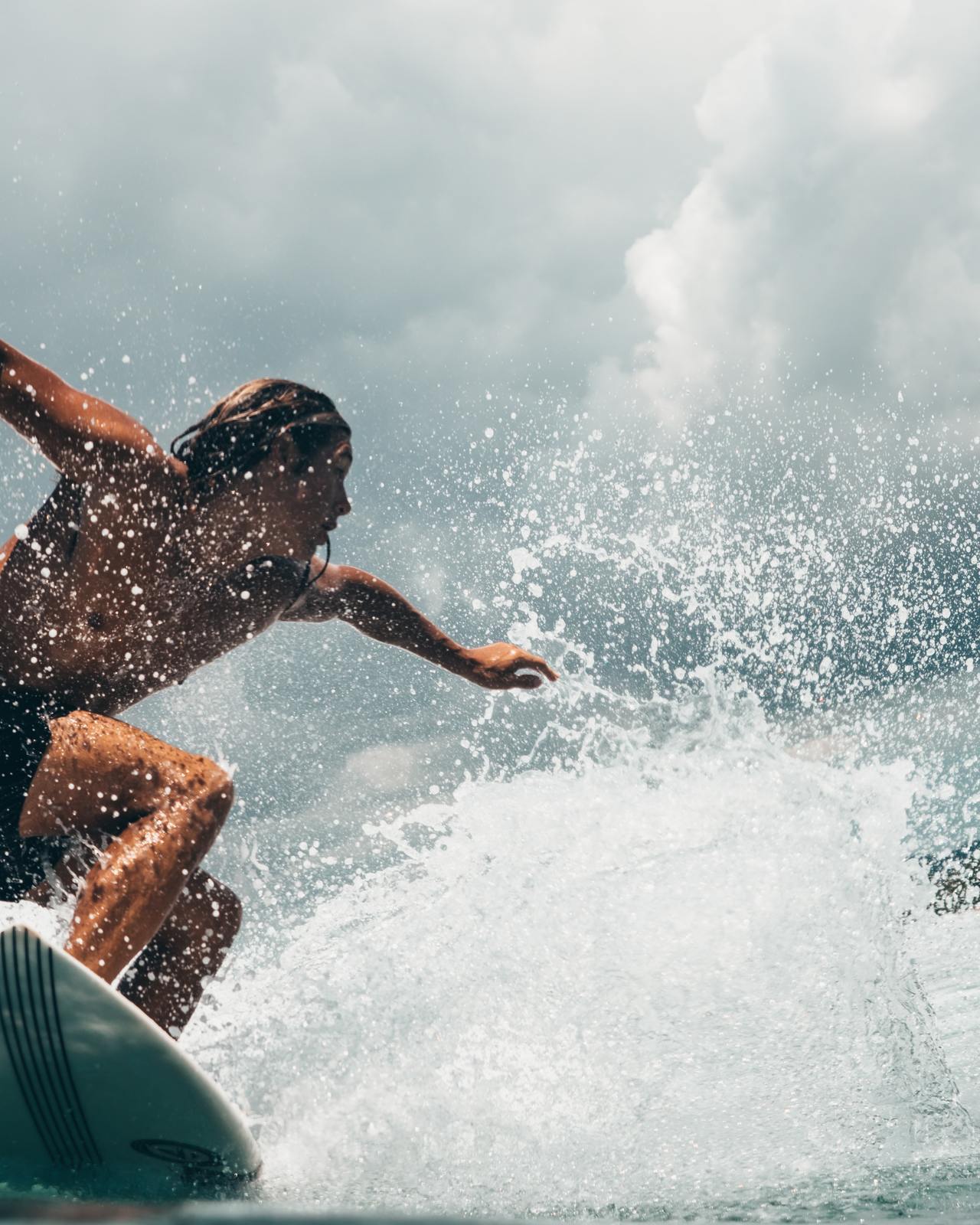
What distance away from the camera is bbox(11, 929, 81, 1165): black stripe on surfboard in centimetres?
213

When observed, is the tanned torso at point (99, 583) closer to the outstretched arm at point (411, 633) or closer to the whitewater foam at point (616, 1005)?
the outstretched arm at point (411, 633)

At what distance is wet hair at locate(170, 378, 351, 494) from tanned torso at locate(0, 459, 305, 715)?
14cm

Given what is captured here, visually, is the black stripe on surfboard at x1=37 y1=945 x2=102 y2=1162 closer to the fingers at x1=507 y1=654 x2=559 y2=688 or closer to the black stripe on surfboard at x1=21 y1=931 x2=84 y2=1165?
the black stripe on surfboard at x1=21 y1=931 x2=84 y2=1165

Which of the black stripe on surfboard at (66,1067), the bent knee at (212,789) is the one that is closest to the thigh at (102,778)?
the bent knee at (212,789)

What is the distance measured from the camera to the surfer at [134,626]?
261 cm

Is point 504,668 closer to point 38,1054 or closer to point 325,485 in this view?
point 325,485

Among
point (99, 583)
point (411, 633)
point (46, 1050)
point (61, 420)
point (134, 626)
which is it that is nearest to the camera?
point (46, 1050)

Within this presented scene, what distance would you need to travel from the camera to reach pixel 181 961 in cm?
309

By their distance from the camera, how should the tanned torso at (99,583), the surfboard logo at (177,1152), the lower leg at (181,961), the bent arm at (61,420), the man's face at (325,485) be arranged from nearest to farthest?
the surfboard logo at (177,1152)
the bent arm at (61,420)
the tanned torso at (99,583)
the lower leg at (181,961)
the man's face at (325,485)

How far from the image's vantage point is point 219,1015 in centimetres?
412

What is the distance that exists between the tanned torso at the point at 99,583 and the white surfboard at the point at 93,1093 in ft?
3.73

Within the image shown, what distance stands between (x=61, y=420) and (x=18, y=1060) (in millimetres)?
1778

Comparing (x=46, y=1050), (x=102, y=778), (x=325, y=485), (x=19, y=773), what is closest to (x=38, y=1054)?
(x=46, y=1050)

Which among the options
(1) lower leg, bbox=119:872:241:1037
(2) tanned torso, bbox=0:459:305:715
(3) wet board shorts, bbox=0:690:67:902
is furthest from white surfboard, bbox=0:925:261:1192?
(2) tanned torso, bbox=0:459:305:715
